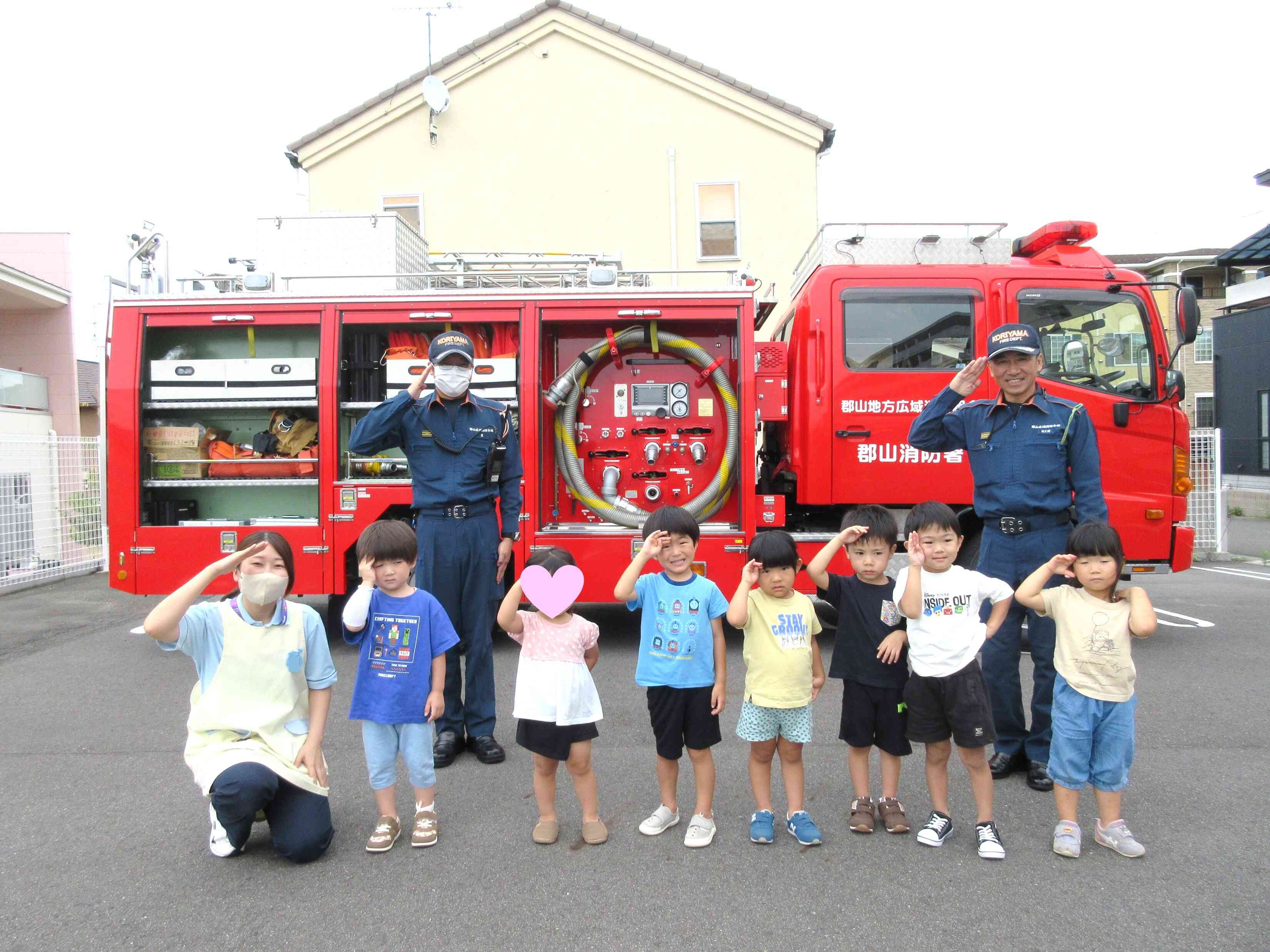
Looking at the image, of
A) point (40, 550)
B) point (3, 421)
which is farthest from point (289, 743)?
point (3, 421)

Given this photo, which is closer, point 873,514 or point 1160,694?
point 873,514

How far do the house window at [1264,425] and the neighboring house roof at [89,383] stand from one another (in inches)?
A: 1297

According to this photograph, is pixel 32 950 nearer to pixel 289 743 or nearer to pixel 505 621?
pixel 289 743

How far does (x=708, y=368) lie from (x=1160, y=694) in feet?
12.2

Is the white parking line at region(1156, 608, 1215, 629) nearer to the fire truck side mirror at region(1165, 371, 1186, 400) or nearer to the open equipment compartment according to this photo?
the fire truck side mirror at region(1165, 371, 1186, 400)

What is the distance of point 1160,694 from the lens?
510 centimetres

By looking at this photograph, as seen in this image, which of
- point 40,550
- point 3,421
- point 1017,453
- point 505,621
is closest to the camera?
point 505,621

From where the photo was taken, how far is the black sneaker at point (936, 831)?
306 centimetres

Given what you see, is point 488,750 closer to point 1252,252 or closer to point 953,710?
point 953,710

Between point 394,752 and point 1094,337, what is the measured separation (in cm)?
561

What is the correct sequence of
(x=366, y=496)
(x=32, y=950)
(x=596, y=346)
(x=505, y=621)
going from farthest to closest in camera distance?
(x=596, y=346) < (x=366, y=496) < (x=505, y=621) < (x=32, y=950)

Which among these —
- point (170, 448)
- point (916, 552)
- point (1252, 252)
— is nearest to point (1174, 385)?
point (916, 552)

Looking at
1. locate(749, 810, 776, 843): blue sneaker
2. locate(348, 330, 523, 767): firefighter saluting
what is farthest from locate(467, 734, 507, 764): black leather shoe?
locate(749, 810, 776, 843): blue sneaker

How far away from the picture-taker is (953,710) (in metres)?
3.03
